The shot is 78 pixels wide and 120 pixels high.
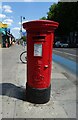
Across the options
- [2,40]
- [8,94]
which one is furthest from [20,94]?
[2,40]

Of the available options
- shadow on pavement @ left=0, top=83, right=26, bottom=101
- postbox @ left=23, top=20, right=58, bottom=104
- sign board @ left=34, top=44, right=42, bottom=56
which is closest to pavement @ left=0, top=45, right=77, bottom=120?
shadow on pavement @ left=0, top=83, right=26, bottom=101

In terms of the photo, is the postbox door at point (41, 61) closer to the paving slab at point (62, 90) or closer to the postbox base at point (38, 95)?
the postbox base at point (38, 95)

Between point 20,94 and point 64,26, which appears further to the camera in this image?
point 64,26

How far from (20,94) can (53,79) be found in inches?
101

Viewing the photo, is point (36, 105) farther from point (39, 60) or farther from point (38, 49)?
point (38, 49)

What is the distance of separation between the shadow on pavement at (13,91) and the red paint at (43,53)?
24.8 inches

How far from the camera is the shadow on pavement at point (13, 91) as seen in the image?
262 inches

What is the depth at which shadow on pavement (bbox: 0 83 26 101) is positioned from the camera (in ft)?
21.8

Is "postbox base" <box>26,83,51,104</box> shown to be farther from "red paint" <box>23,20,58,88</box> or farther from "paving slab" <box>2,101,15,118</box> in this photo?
"paving slab" <box>2,101,15,118</box>

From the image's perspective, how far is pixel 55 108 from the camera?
5777 mm

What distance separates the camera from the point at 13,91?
281 inches

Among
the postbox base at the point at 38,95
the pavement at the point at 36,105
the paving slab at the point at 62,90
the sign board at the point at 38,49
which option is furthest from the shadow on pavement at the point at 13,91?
the sign board at the point at 38,49

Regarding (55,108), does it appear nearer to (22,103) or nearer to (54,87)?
(22,103)

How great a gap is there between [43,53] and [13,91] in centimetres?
167
